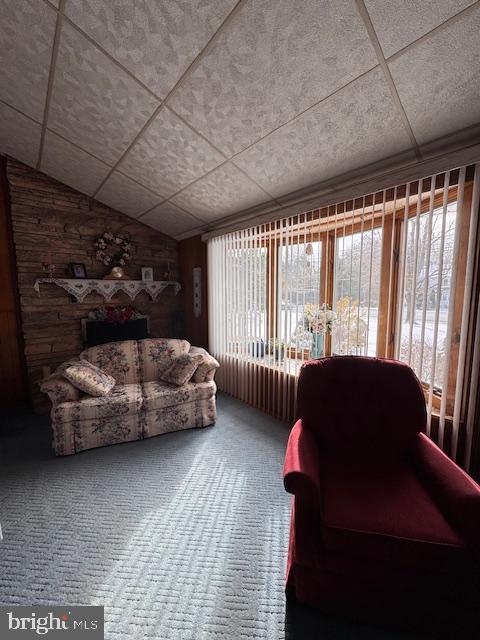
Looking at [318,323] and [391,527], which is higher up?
[318,323]

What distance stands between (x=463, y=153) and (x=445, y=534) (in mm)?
1976

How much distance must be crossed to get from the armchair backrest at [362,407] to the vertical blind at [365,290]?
45 cm

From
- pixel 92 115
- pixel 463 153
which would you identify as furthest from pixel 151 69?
pixel 463 153

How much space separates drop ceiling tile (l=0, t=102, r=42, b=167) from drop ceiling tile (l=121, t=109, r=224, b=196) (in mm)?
836

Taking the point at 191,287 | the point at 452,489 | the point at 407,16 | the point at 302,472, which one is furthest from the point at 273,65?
the point at 191,287

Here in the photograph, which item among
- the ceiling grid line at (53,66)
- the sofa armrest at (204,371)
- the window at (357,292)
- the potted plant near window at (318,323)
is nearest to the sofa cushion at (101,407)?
the sofa armrest at (204,371)

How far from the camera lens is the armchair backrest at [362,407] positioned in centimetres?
145

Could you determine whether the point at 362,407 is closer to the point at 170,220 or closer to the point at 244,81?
the point at 244,81

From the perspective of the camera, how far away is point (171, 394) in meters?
2.57

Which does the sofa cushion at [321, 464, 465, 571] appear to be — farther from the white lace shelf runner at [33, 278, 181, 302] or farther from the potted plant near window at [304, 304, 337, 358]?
the white lace shelf runner at [33, 278, 181, 302]

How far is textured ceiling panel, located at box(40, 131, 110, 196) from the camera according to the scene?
2.58m

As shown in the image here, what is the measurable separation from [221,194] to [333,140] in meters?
1.30

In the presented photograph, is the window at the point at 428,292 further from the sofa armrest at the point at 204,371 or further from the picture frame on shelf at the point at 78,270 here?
the picture frame on shelf at the point at 78,270

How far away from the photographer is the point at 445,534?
3.18 ft
